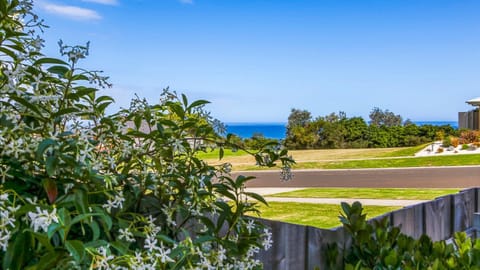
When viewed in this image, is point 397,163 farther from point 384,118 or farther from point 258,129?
point 258,129

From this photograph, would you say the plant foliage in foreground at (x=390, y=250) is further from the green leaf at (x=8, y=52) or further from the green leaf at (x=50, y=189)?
the green leaf at (x=8, y=52)

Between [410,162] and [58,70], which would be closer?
[58,70]

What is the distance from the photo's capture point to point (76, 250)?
1.84 feet

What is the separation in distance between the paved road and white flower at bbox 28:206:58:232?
7.60 metres

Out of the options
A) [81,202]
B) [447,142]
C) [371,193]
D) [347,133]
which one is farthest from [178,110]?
[347,133]

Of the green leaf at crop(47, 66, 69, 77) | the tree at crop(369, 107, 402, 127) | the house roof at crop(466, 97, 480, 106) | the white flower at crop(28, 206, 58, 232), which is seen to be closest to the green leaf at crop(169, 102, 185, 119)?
the green leaf at crop(47, 66, 69, 77)

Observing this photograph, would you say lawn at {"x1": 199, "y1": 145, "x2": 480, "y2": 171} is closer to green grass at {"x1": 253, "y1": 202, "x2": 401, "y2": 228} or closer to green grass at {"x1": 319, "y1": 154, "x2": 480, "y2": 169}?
green grass at {"x1": 319, "y1": 154, "x2": 480, "y2": 169}

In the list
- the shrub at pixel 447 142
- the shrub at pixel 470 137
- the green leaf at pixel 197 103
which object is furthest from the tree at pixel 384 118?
the green leaf at pixel 197 103

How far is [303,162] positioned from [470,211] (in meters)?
8.92

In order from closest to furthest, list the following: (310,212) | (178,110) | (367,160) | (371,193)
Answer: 1. (178,110)
2. (310,212)
3. (371,193)
4. (367,160)

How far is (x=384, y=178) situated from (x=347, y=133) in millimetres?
5848

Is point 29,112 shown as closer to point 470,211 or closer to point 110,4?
point 110,4

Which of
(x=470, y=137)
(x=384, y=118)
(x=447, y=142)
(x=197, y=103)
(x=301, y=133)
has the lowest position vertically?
(x=197, y=103)

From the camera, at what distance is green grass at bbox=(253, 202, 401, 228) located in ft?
15.3
